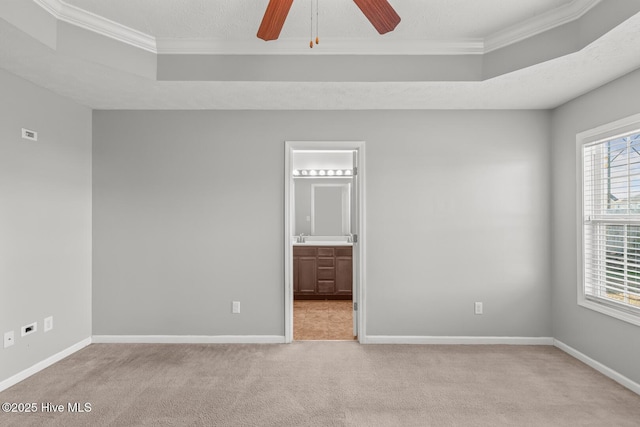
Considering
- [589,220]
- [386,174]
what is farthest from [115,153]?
[589,220]

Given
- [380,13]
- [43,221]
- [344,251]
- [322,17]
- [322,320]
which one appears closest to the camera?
[380,13]

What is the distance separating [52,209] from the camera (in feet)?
10.6

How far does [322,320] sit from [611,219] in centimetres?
317

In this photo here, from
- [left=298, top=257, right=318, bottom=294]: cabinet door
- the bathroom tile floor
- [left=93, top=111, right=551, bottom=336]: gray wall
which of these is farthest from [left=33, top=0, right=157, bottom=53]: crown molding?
[left=298, top=257, right=318, bottom=294]: cabinet door

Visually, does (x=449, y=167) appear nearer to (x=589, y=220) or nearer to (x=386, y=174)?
(x=386, y=174)

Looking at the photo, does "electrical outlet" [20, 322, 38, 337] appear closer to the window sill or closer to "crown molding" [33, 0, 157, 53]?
"crown molding" [33, 0, 157, 53]

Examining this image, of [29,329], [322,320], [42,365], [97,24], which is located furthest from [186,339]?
[97,24]

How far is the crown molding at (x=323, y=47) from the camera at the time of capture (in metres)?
2.89

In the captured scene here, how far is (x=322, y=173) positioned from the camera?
6141 millimetres

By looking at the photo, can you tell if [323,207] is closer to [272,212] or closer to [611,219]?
[272,212]

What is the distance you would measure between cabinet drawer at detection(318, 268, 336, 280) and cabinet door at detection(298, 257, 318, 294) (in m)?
0.08

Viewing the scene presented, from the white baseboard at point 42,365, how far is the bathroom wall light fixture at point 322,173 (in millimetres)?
3751

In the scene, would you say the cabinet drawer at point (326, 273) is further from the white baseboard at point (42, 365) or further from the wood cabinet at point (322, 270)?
the white baseboard at point (42, 365)

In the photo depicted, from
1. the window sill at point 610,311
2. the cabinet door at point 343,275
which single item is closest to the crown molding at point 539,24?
the window sill at point 610,311
